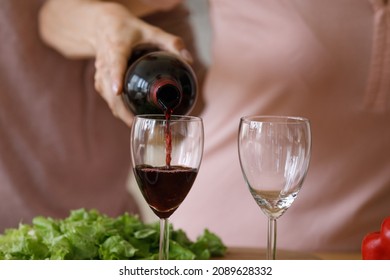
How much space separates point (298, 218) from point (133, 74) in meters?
0.49

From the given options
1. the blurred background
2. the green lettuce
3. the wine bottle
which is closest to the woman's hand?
the wine bottle

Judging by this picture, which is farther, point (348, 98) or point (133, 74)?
point (348, 98)

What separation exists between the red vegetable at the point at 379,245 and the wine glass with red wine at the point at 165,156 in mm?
178

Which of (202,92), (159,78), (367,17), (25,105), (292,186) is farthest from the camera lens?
(25,105)

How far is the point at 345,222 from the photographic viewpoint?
1.22 m

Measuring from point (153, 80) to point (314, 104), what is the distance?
1.52 feet

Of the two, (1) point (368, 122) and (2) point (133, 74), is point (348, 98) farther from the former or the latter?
(2) point (133, 74)

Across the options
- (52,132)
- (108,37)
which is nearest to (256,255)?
(108,37)

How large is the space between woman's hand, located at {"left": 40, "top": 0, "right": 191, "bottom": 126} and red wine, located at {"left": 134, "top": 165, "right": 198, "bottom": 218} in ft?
0.82

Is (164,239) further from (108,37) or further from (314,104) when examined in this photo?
(314,104)

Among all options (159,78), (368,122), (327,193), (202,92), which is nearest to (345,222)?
(327,193)

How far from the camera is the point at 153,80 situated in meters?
0.83

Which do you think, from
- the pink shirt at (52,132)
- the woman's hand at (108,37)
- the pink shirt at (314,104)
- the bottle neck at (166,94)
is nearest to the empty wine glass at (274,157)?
the bottle neck at (166,94)

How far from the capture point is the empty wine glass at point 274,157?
64 centimetres
